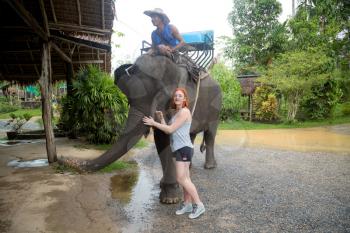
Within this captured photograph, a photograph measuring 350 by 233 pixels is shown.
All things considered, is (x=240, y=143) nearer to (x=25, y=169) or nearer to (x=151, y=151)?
(x=151, y=151)

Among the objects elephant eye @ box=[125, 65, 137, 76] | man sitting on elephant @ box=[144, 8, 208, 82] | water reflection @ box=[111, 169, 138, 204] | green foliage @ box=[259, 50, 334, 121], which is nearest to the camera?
elephant eye @ box=[125, 65, 137, 76]

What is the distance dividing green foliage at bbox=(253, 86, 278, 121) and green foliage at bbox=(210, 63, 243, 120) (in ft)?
3.18

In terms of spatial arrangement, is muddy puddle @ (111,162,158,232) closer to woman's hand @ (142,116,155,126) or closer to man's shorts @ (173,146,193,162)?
man's shorts @ (173,146,193,162)

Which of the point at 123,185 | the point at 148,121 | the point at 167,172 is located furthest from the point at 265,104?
the point at 148,121

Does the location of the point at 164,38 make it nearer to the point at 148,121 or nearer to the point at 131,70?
the point at 131,70


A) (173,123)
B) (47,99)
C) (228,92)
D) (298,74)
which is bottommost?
(173,123)

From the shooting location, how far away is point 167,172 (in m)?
4.37

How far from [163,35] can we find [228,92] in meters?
13.0

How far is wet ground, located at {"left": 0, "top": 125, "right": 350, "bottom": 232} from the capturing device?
11.9ft

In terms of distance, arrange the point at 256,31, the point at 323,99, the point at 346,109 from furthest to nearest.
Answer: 1. the point at 256,31
2. the point at 346,109
3. the point at 323,99

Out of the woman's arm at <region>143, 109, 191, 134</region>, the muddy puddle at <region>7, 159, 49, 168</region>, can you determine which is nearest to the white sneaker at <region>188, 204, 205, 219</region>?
the woman's arm at <region>143, 109, 191, 134</region>

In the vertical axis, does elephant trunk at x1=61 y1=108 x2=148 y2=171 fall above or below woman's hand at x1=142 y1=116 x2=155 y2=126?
below

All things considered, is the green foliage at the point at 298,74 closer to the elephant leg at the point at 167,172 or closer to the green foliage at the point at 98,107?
the green foliage at the point at 98,107

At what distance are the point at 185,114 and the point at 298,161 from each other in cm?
459
